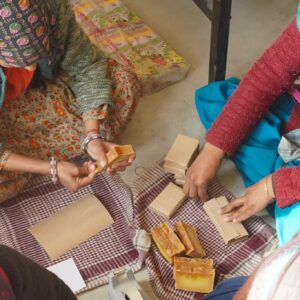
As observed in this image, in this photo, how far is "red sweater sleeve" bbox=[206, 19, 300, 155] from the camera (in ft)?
4.94

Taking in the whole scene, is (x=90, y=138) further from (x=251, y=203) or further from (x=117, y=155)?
(x=251, y=203)

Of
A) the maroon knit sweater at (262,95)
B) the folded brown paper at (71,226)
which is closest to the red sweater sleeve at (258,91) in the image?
the maroon knit sweater at (262,95)

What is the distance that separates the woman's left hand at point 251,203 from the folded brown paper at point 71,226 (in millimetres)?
413

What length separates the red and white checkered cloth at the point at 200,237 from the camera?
1563 mm

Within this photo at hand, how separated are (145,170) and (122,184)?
101 millimetres

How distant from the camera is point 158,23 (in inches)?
95.1

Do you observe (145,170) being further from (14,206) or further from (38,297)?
(38,297)

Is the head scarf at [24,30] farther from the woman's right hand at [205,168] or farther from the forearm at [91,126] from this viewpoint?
the woman's right hand at [205,168]

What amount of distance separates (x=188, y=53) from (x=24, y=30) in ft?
3.72

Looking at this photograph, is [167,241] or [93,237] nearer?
[167,241]

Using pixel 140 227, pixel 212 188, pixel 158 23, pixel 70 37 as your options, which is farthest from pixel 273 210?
pixel 158 23

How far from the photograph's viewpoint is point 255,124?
5.32 ft

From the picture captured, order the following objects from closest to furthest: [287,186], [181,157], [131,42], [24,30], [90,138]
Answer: [24,30], [287,186], [90,138], [181,157], [131,42]

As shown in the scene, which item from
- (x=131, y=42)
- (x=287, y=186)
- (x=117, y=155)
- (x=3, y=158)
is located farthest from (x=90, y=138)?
(x=131, y=42)
